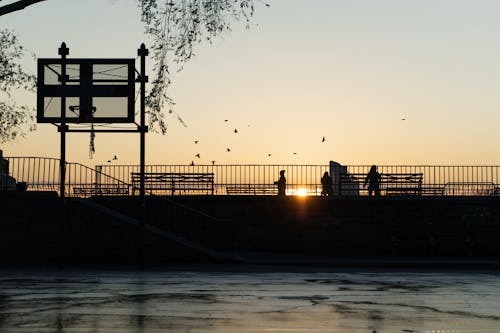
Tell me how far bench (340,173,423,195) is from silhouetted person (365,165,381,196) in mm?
372

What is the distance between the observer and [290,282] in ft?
58.5

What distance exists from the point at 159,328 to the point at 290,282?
27.4 feet

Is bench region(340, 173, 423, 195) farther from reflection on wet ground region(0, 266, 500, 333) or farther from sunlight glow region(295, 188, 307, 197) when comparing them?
reflection on wet ground region(0, 266, 500, 333)

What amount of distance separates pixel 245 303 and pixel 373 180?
73.9 ft

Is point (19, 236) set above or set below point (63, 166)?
below

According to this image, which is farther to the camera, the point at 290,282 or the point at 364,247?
the point at 364,247

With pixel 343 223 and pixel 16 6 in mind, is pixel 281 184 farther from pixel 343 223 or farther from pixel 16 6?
pixel 16 6

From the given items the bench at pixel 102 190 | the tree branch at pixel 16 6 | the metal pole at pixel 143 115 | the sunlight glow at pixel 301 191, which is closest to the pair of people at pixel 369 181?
the sunlight glow at pixel 301 191

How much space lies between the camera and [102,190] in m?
34.2

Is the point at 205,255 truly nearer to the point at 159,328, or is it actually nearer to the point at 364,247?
the point at 364,247

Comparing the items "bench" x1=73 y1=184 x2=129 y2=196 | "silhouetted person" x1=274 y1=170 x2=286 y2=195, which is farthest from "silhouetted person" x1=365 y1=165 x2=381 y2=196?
"bench" x1=73 y1=184 x2=129 y2=196

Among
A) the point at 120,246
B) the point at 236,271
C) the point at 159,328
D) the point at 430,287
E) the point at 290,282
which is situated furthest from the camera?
the point at 120,246

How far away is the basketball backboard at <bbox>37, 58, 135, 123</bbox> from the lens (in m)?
24.5

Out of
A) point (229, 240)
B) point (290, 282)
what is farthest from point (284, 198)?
point (290, 282)
